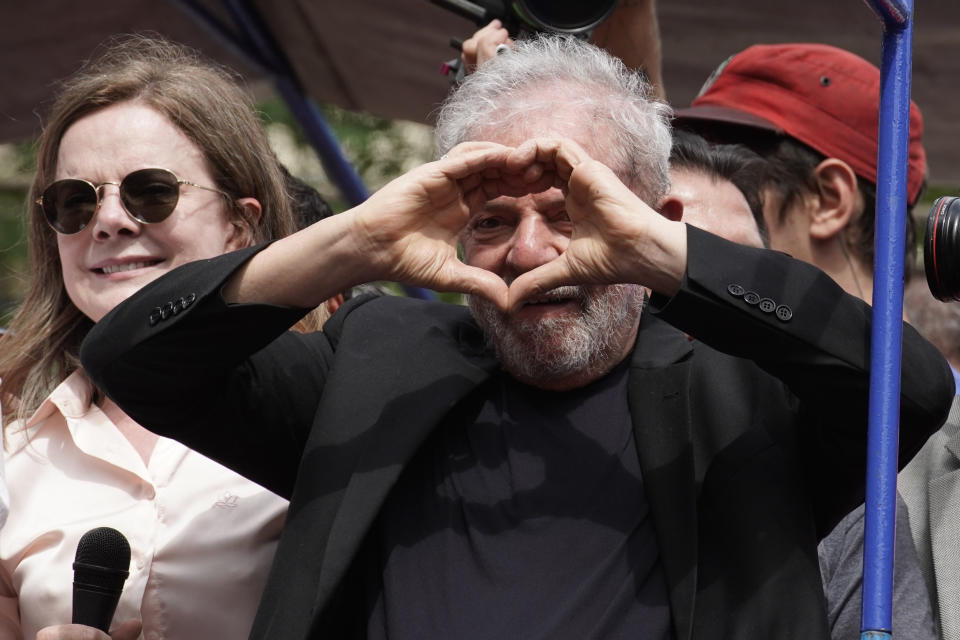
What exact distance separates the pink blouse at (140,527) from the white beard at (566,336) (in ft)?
1.74

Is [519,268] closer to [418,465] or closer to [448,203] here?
[448,203]

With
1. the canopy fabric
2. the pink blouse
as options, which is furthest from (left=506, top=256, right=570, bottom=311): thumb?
the canopy fabric

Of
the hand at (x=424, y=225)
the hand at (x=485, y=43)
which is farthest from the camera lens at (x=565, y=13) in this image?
the hand at (x=424, y=225)

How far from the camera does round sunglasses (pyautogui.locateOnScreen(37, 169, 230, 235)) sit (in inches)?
99.2

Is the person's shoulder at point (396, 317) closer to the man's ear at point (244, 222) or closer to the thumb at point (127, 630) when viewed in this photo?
the man's ear at point (244, 222)

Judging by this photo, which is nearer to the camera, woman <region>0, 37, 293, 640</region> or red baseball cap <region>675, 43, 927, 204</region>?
woman <region>0, 37, 293, 640</region>

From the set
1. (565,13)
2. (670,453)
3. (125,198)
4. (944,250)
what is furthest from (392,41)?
(944,250)

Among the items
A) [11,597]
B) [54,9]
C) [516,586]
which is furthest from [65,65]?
[516,586]

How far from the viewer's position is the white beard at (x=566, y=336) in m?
2.27

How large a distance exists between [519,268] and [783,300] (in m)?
0.46

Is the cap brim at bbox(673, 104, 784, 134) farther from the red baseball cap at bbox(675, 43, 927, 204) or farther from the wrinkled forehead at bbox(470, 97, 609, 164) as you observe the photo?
the wrinkled forehead at bbox(470, 97, 609, 164)

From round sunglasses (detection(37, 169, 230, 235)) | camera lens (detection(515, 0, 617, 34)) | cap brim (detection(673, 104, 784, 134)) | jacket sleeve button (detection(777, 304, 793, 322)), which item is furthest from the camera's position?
cap brim (detection(673, 104, 784, 134))

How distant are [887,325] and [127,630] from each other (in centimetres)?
133

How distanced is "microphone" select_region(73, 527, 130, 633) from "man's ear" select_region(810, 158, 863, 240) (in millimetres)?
1988
